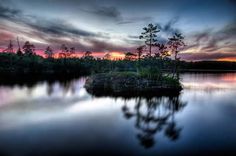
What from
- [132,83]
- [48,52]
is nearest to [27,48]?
[48,52]

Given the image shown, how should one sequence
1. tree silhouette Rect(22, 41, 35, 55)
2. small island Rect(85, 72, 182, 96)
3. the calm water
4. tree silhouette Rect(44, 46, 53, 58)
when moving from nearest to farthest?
the calm water < small island Rect(85, 72, 182, 96) < tree silhouette Rect(22, 41, 35, 55) < tree silhouette Rect(44, 46, 53, 58)

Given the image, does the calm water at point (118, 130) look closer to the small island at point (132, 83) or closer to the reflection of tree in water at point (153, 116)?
the reflection of tree in water at point (153, 116)

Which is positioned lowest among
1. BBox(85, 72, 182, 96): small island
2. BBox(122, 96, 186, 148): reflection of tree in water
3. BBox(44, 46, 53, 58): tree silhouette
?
BBox(122, 96, 186, 148): reflection of tree in water

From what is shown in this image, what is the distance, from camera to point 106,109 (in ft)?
72.7

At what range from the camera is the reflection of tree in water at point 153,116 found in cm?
1420

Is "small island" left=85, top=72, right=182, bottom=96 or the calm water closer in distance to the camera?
the calm water

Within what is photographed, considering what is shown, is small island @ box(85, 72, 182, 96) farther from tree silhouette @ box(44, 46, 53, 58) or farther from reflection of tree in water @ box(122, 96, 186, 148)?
tree silhouette @ box(44, 46, 53, 58)

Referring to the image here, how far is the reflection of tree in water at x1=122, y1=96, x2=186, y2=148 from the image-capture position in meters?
14.2

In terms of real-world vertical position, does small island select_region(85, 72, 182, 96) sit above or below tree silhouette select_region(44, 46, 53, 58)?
below

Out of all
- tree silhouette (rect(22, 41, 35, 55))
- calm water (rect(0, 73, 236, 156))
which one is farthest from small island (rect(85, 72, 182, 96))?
tree silhouette (rect(22, 41, 35, 55))

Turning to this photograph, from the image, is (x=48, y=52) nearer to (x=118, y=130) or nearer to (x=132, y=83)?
(x=132, y=83)

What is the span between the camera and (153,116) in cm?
2002

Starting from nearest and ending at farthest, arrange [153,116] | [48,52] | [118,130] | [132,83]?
[118,130] → [153,116] → [132,83] → [48,52]

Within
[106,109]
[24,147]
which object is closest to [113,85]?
[106,109]
